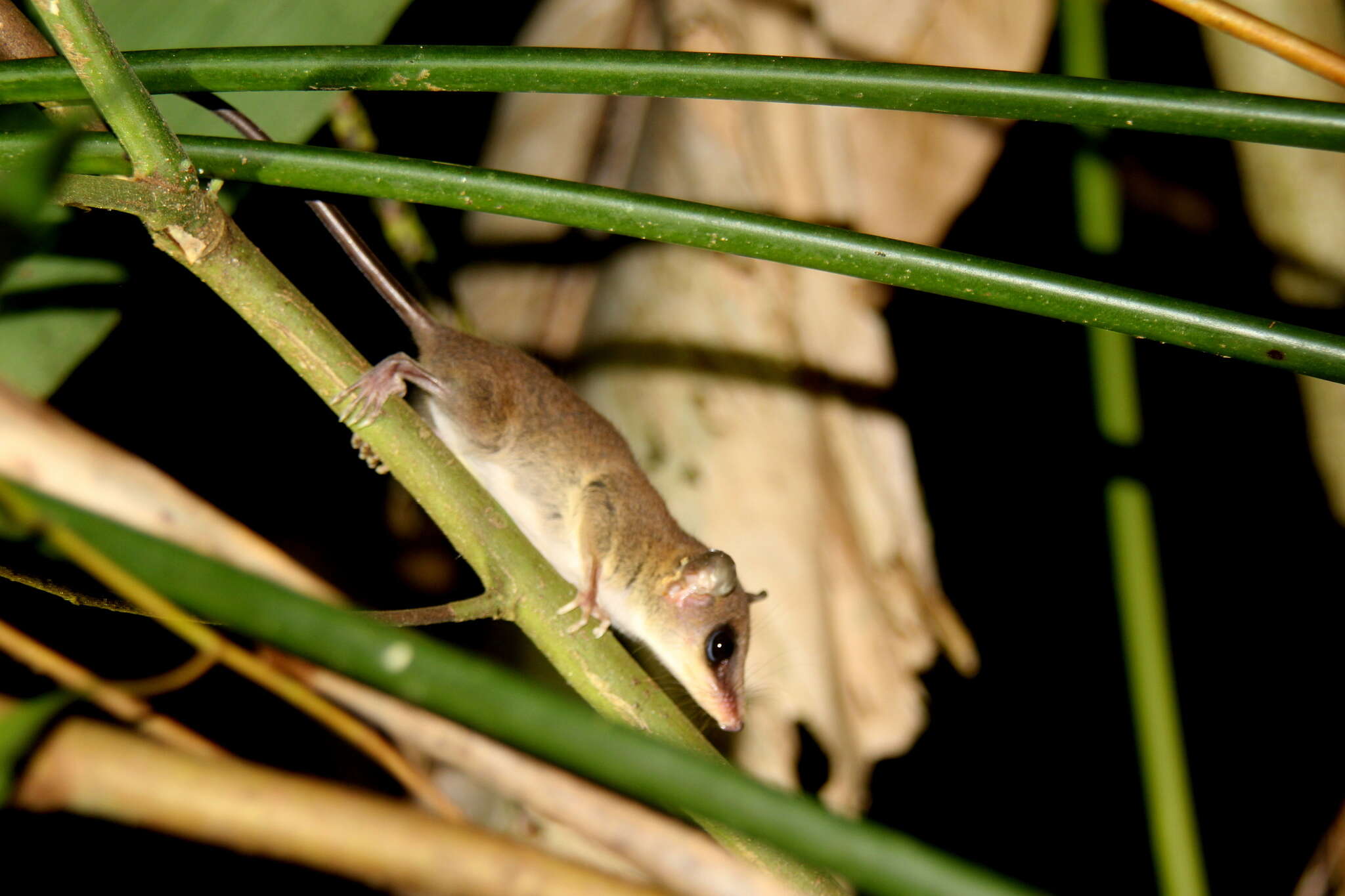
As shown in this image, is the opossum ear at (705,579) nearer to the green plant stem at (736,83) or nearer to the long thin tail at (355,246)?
the long thin tail at (355,246)

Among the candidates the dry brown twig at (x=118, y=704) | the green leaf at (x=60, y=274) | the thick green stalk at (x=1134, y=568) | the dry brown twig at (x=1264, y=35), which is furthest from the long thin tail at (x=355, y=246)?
the thick green stalk at (x=1134, y=568)

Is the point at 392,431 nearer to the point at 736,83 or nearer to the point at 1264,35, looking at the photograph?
the point at 736,83

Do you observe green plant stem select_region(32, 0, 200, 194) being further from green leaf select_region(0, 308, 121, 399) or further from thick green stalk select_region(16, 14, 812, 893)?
green leaf select_region(0, 308, 121, 399)

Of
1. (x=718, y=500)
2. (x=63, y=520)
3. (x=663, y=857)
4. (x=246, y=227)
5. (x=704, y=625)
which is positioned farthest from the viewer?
(x=246, y=227)

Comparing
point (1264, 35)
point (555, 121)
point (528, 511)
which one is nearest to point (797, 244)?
point (1264, 35)

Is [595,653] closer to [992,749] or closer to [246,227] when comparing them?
[246,227]

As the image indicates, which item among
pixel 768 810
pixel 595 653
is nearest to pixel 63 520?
pixel 768 810
